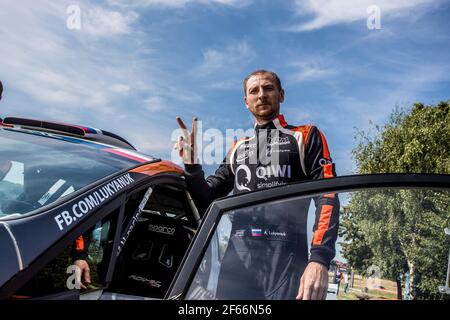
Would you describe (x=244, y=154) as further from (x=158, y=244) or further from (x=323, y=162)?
(x=158, y=244)

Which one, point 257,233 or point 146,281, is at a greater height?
point 257,233

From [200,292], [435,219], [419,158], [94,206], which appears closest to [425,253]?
[435,219]

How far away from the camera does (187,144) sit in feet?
8.40

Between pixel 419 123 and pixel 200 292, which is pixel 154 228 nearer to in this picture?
pixel 200 292

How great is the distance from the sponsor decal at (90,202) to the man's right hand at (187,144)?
0.34m

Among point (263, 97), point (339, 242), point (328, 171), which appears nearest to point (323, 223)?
point (339, 242)

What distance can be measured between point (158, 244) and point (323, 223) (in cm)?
208

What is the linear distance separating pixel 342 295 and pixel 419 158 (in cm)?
2386

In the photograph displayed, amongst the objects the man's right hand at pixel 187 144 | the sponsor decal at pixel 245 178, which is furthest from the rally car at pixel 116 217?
the sponsor decal at pixel 245 178

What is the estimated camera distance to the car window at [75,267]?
6.13ft

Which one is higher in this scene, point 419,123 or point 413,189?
point 419,123

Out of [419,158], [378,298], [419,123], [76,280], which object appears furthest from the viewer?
[419,123]

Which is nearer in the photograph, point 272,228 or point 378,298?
point 378,298

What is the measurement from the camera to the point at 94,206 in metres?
2.19
